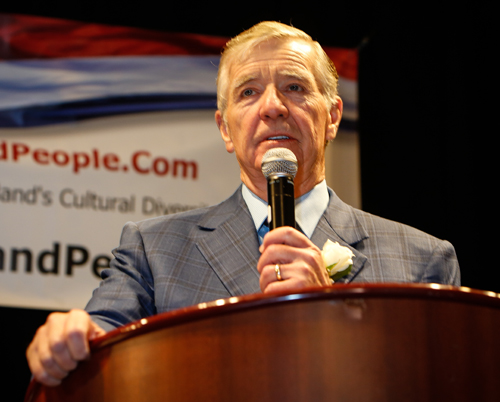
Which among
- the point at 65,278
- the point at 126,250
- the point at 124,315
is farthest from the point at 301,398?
the point at 65,278

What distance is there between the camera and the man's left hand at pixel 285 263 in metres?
1.12

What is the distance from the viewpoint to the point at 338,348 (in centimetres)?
79

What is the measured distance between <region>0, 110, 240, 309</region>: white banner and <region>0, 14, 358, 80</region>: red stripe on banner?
1.12ft

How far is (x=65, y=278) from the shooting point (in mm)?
2740

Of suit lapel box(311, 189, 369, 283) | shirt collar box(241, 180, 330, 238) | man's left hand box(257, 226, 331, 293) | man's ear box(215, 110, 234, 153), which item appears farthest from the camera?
man's ear box(215, 110, 234, 153)

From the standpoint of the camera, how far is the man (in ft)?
4.52

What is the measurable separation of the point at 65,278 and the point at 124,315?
4.87 ft

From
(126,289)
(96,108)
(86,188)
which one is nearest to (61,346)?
(126,289)

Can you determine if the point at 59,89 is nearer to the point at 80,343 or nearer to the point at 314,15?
the point at 314,15

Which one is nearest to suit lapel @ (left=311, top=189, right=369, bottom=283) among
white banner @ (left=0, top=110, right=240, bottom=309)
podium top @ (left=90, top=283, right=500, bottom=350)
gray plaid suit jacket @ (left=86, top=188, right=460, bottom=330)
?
gray plaid suit jacket @ (left=86, top=188, right=460, bottom=330)

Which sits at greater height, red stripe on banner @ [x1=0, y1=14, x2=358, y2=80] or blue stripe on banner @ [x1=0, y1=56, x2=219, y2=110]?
red stripe on banner @ [x1=0, y1=14, x2=358, y2=80]

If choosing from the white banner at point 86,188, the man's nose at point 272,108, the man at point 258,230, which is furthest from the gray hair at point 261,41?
the white banner at point 86,188

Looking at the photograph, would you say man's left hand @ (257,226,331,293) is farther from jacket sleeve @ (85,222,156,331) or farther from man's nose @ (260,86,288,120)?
man's nose @ (260,86,288,120)

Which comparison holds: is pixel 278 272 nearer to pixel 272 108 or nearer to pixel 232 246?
pixel 232 246
